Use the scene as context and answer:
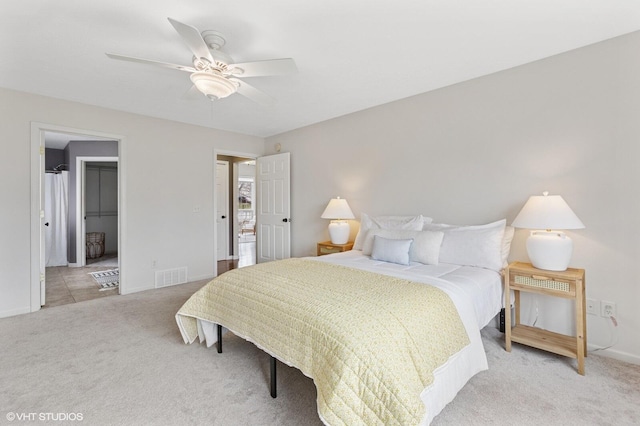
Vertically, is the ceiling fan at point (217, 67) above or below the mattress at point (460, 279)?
above

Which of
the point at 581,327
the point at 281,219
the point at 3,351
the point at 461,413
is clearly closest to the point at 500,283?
the point at 581,327

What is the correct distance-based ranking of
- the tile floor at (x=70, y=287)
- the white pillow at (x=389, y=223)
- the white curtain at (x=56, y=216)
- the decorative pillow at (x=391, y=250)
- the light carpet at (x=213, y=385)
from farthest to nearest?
the white curtain at (x=56, y=216) < the tile floor at (x=70, y=287) < the white pillow at (x=389, y=223) < the decorative pillow at (x=391, y=250) < the light carpet at (x=213, y=385)

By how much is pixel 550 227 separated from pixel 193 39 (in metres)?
2.67

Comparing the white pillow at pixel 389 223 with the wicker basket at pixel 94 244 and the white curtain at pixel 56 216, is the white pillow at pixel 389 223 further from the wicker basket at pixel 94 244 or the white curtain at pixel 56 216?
the wicker basket at pixel 94 244

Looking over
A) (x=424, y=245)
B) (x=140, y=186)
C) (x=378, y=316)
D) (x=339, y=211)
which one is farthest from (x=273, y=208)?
(x=378, y=316)

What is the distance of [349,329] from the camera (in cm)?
139

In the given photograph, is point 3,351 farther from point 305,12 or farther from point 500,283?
point 500,283

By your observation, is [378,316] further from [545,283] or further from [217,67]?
[217,67]

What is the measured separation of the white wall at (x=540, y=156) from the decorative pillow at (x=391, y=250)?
748 mm

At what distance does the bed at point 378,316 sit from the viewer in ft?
4.13

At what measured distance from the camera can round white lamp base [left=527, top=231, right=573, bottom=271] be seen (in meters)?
2.16

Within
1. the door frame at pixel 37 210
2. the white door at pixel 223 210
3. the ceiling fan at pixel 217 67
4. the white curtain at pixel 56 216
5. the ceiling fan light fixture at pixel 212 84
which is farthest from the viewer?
the white door at pixel 223 210

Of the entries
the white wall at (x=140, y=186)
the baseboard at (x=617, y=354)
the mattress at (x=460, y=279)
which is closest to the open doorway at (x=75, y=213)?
the white wall at (x=140, y=186)

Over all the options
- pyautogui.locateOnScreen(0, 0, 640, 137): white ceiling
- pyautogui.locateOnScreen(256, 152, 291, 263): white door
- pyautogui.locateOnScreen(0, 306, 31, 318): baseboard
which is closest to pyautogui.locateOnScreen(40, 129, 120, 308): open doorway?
pyautogui.locateOnScreen(0, 306, 31, 318): baseboard
